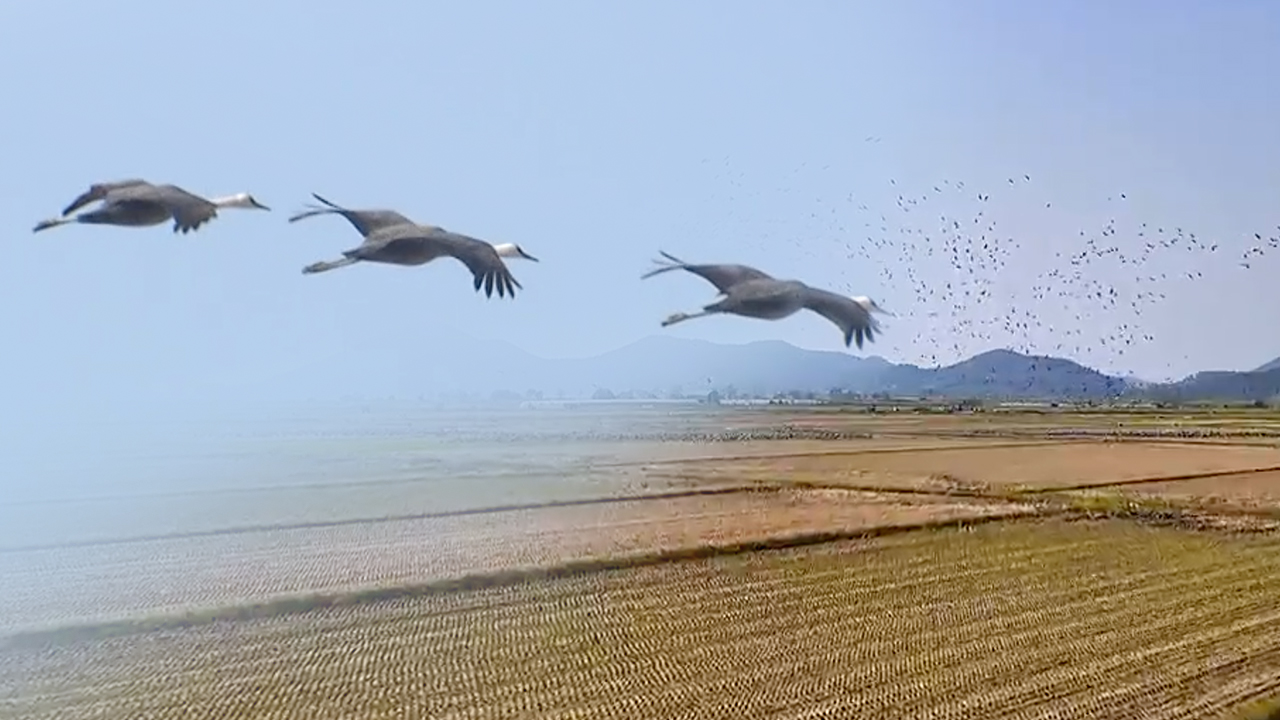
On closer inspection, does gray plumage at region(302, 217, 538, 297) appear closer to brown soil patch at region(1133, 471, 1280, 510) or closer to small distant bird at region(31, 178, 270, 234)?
small distant bird at region(31, 178, 270, 234)

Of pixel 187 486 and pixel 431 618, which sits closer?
pixel 431 618

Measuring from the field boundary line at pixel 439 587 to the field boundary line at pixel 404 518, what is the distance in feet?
24.6

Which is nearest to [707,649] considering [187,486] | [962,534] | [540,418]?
[962,534]

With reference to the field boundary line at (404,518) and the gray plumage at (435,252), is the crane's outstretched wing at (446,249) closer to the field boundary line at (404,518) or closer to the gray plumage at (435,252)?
the gray plumage at (435,252)

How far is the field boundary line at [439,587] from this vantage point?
16.6 meters

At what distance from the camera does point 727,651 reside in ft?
51.9

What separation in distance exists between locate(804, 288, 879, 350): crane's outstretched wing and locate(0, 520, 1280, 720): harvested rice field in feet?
32.2

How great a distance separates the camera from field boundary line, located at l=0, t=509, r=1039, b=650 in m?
16.6

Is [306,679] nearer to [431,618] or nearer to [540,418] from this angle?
[431,618]

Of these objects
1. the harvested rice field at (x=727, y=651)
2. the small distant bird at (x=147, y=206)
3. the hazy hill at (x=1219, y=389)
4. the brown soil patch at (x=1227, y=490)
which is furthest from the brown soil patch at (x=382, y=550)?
the hazy hill at (x=1219, y=389)

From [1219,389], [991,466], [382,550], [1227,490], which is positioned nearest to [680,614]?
[382,550]

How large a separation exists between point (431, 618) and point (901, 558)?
32.8 ft

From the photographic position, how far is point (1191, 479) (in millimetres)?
37750

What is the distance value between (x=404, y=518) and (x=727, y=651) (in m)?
15.3
